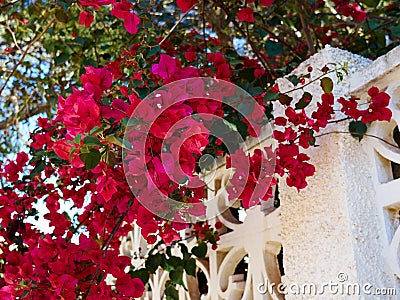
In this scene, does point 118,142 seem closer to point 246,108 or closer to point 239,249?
point 246,108

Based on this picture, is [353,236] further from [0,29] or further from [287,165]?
[0,29]

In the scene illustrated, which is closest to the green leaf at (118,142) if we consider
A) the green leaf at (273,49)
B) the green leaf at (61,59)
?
the green leaf at (273,49)

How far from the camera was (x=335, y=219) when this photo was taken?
1066mm

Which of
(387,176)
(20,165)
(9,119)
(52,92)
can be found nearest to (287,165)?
(387,176)

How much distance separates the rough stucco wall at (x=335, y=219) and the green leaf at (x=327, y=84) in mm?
70

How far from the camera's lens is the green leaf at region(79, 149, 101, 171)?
822 millimetres

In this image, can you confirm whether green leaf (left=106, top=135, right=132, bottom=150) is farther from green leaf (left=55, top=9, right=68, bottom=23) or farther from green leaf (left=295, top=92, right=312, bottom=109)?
green leaf (left=55, top=9, right=68, bottom=23)

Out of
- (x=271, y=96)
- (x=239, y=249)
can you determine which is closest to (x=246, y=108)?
(x=271, y=96)

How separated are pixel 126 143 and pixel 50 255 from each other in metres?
0.45

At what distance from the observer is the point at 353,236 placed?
3.36ft

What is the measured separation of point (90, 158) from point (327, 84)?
52 cm

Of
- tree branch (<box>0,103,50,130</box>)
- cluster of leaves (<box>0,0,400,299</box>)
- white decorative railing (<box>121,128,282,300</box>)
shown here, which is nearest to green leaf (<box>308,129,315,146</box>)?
cluster of leaves (<box>0,0,400,299</box>)

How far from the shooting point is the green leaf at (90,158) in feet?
2.70

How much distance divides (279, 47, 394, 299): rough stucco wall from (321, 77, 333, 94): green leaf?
A: 0.23ft
